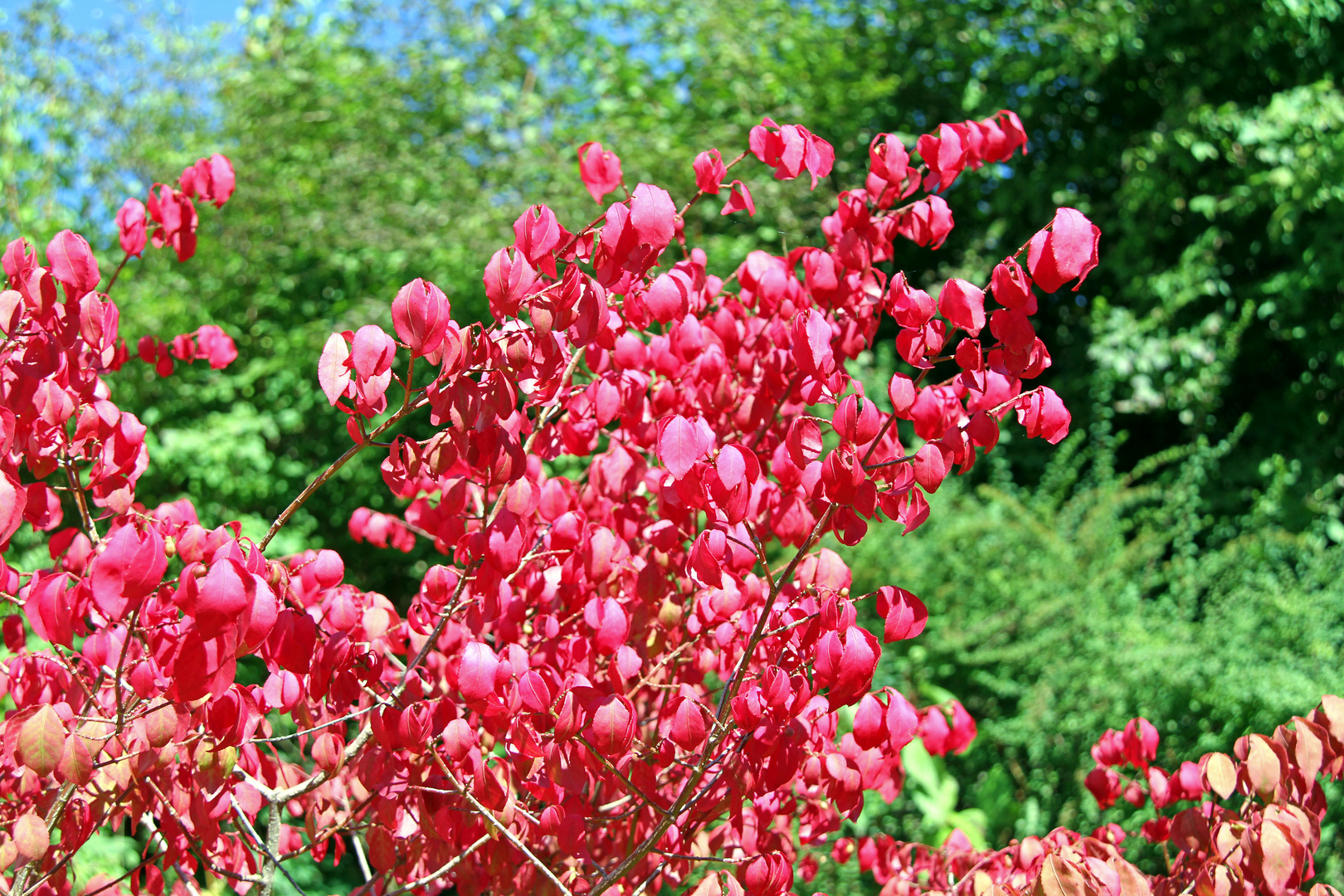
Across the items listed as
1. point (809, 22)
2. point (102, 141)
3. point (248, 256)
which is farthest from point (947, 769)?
point (102, 141)

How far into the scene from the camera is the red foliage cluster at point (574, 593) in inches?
41.7

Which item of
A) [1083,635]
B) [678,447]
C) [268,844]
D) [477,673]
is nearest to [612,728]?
[477,673]

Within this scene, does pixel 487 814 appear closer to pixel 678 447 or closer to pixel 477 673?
pixel 477 673

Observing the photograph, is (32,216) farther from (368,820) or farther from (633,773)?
(633,773)

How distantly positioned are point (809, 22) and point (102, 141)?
4212mm

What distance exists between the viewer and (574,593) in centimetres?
146

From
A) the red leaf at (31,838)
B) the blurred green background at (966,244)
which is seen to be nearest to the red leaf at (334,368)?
the red leaf at (31,838)

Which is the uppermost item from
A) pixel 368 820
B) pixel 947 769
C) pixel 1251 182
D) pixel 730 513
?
pixel 730 513

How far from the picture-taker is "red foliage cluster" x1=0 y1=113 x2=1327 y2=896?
41.7 inches

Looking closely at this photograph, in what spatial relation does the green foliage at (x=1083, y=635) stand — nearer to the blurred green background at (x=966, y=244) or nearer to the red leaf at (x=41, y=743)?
Result: the blurred green background at (x=966, y=244)

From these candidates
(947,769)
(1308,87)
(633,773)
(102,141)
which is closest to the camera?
(633,773)

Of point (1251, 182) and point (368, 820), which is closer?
point (368, 820)

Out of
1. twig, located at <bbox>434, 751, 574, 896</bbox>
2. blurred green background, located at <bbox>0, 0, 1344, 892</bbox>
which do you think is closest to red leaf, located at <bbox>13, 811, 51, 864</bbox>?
twig, located at <bbox>434, 751, 574, 896</bbox>

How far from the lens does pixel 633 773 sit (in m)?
1.26
